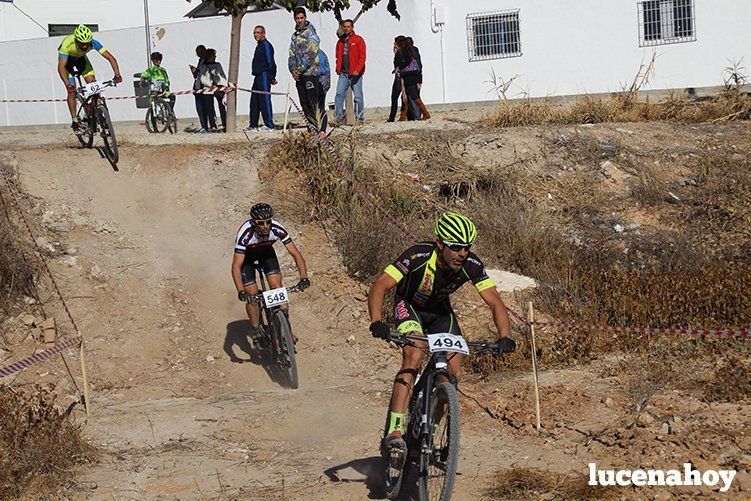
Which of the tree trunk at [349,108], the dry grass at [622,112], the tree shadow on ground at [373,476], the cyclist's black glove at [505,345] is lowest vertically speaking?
the tree shadow on ground at [373,476]

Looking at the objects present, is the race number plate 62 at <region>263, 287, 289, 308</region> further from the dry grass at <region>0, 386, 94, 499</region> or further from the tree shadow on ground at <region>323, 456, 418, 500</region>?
the tree shadow on ground at <region>323, 456, 418, 500</region>

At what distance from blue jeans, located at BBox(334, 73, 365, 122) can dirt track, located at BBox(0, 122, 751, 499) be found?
7.59 feet

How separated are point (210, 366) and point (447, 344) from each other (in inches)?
211

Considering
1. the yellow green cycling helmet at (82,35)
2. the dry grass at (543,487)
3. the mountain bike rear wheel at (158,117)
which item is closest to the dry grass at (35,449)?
the dry grass at (543,487)

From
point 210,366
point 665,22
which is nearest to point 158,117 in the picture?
point 210,366

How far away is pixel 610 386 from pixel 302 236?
5843mm

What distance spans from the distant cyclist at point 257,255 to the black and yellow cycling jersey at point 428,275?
10.4 feet

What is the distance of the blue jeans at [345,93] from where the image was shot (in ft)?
55.4

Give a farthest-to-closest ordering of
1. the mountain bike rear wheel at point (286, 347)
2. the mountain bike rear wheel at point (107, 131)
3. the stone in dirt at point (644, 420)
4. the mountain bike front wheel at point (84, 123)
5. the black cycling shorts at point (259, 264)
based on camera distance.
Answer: the mountain bike front wheel at point (84, 123), the mountain bike rear wheel at point (107, 131), the black cycling shorts at point (259, 264), the mountain bike rear wheel at point (286, 347), the stone in dirt at point (644, 420)

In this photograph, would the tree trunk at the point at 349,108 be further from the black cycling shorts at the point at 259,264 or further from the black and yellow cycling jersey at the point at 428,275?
the black and yellow cycling jersey at the point at 428,275

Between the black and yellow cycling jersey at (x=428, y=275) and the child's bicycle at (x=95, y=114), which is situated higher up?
the child's bicycle at (x=95, y=114)

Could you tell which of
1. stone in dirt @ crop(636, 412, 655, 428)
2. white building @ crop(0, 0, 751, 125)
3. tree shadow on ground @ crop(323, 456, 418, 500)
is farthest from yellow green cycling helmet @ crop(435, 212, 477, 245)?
white building @ crop(0, 0, 751, 125)

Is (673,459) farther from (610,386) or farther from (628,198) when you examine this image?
(628,198)

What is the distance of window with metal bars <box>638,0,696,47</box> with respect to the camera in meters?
21.2
